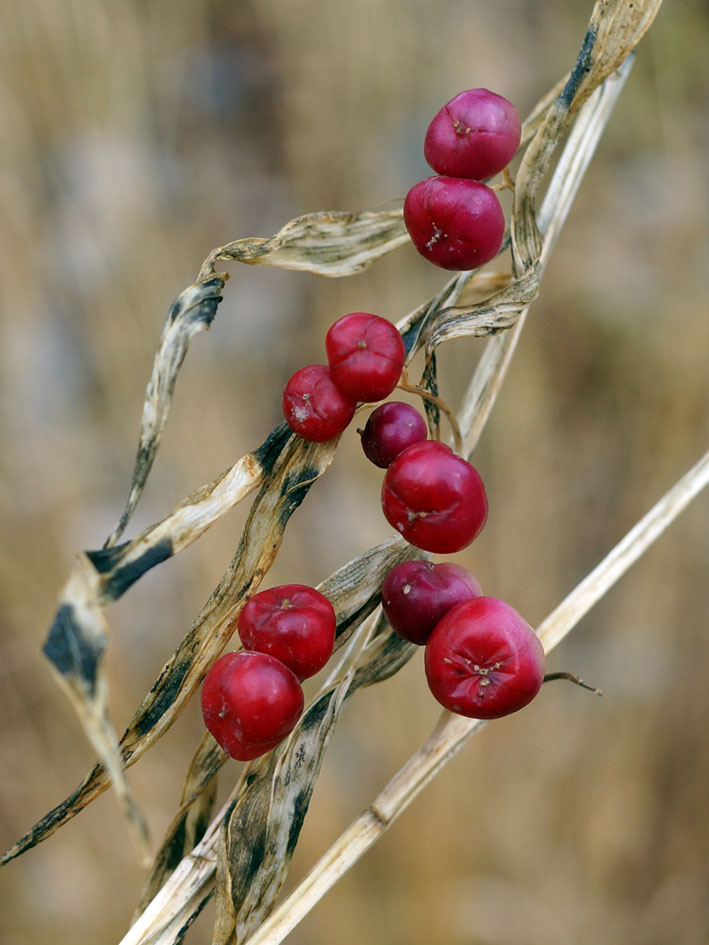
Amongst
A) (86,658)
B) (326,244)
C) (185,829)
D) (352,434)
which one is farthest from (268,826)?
(352,434)

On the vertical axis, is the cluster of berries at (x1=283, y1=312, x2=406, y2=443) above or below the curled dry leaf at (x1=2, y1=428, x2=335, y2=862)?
above

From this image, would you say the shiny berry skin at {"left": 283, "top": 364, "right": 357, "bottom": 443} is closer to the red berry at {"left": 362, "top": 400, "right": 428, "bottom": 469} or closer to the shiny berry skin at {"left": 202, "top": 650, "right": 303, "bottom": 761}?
the red berry at {"left": 362, "top": 400, "right": 428, "bottom": 469}

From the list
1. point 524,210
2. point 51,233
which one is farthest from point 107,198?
point 524,210

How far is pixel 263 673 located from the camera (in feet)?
1.52

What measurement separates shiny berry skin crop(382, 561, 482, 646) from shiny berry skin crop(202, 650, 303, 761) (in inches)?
3.8

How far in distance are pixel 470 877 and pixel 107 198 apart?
1.55m

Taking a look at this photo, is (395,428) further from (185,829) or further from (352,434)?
(352,434)

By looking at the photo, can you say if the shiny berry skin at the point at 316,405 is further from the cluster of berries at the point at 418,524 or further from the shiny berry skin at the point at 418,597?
the shiny berry skin at the point at 418,597

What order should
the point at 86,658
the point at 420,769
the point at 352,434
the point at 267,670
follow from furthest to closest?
the point at 352,434, the point at 420,769, the point at 267,670, the point at 86,658

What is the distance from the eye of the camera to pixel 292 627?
48 centimetres

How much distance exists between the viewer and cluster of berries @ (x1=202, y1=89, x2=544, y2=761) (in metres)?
0.47

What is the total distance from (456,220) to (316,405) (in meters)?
0.16

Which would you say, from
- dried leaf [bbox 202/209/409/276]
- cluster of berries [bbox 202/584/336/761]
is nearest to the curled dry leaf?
cluster of berries [bbox 202/584/336/761]

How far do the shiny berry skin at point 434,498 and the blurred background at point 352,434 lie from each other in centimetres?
94
